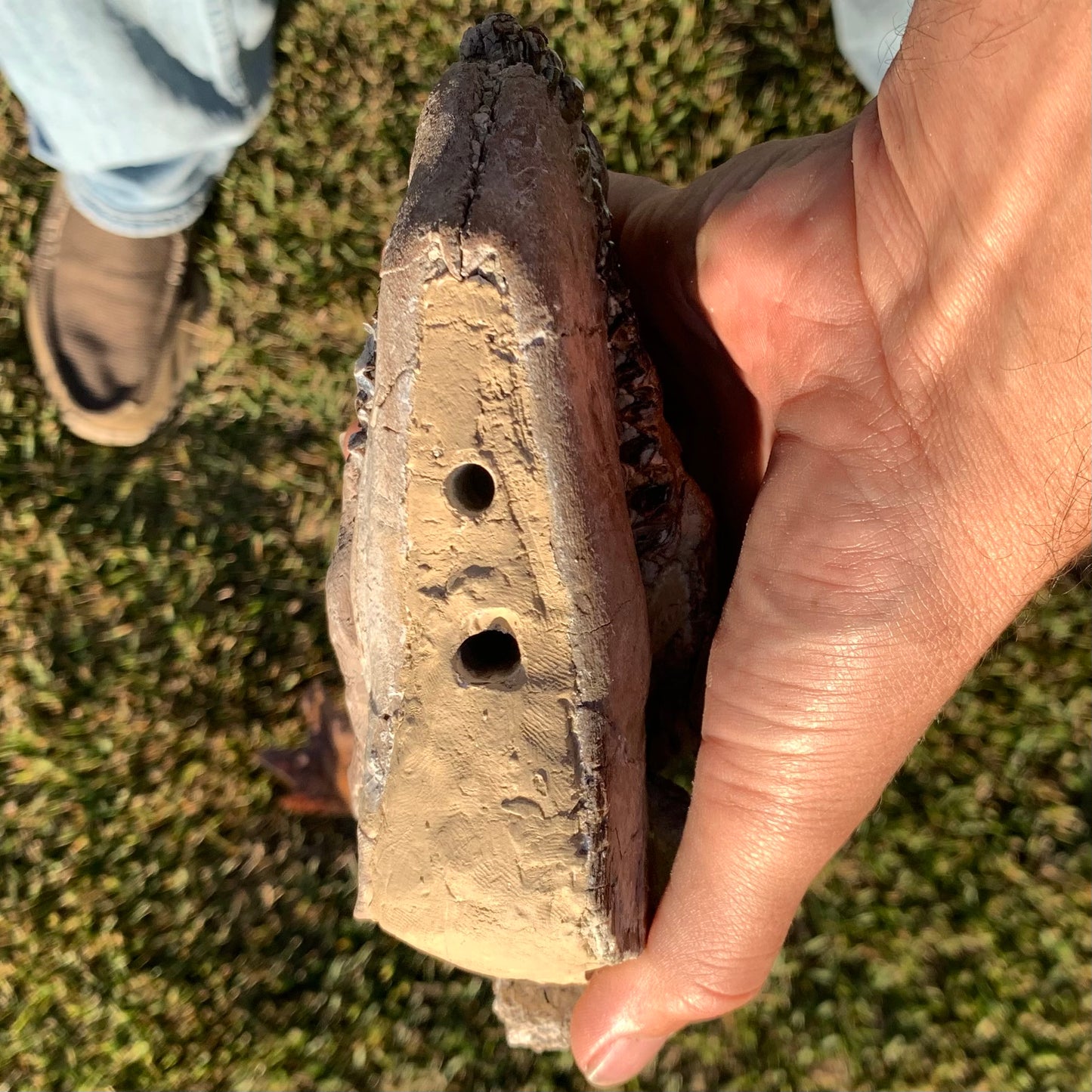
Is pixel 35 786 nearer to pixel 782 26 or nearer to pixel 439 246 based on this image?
pixel 439 246

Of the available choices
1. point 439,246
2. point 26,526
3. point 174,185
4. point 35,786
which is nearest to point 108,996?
point 35,786

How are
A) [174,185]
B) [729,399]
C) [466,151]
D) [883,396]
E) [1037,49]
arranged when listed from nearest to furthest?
[1037,49], [466,151], [883,396], [729,399], [174,185]

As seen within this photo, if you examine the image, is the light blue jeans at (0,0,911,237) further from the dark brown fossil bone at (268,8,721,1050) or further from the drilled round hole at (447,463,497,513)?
the drilled round hole at (447,463,497,513)

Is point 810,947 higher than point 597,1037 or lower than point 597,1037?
lower

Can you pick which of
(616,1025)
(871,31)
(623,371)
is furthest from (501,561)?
(871,31)

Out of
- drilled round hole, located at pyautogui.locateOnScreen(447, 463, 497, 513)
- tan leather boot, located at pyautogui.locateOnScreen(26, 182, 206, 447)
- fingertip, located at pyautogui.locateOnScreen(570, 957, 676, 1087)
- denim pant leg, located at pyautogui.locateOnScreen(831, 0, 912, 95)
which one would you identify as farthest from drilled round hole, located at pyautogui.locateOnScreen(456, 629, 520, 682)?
tan leather boot, located at pyautogui.locateOnScreen(26, 182, 206, 447)

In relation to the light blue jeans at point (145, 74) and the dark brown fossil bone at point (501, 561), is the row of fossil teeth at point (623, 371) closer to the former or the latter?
the dark brown fossil bone at point (501, 561)
